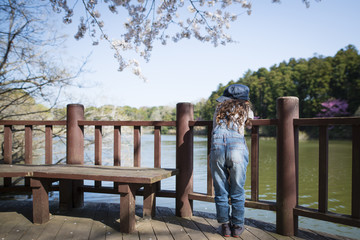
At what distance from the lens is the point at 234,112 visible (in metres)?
2.59

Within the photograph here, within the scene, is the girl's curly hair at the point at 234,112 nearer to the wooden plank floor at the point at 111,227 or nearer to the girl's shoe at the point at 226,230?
the girl's shoe at the point at 226,230

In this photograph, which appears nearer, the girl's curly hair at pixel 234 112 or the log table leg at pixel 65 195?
the girl's curly hair at pixel 234 112

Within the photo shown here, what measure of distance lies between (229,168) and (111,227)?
1.33 metres

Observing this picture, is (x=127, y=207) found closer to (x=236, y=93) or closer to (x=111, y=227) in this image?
(x=111, y=227)

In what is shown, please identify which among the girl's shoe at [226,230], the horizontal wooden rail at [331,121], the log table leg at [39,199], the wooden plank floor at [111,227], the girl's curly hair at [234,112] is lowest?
the wooden plank floor at [111,227]

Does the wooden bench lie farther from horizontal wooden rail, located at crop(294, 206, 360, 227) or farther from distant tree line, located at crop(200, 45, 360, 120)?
distant tree line, located at crop(200, 45, 360, 120)

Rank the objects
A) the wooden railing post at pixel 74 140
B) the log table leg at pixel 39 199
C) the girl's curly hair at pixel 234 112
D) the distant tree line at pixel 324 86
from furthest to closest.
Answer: the distant tree line at pixel 324 86 < the wooden railing post at pixel 74 140 < the log table leg at pixel 39 199 < the girl's curly hair at pixel 234 112

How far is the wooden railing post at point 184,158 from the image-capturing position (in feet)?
10.6

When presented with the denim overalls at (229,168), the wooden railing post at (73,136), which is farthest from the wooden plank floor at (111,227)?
the wooden railing post at (73,136)

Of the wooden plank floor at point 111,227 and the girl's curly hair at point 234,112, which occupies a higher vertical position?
the girl's curly hair at point 234,112

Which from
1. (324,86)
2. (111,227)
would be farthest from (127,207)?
(324,86)

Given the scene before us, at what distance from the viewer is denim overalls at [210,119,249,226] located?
2.51m

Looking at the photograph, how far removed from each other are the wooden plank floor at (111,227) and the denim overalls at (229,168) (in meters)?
0.27

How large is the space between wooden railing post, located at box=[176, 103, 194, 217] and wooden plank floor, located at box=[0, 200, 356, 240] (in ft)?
0.53
